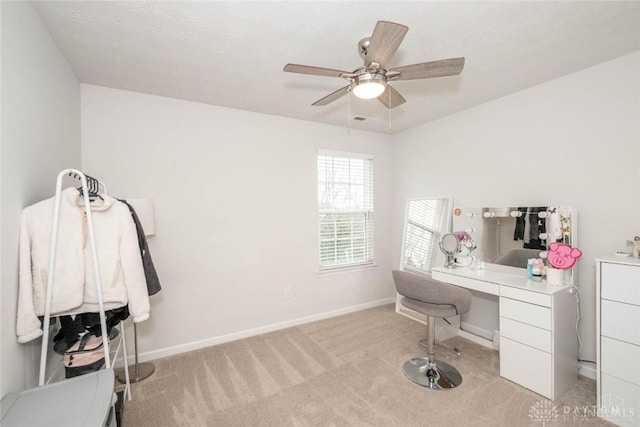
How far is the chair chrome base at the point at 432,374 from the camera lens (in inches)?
89.3

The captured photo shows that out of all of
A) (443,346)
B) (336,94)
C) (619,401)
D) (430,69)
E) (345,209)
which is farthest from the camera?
(345,209)

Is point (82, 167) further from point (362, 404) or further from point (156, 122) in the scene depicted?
point (362, 404)

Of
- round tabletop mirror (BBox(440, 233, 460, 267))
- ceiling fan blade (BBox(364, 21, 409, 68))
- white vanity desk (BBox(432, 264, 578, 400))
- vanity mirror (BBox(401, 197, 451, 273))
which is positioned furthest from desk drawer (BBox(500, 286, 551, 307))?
ceiling fan blade (BBox(364, 21, 409, 68))

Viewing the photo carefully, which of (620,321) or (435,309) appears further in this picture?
(435,309)

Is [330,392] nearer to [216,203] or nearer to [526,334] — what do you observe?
[526,334]

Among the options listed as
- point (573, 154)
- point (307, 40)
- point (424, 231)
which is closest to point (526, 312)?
point (573, 154)

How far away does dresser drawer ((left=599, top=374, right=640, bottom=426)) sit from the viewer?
180 cm

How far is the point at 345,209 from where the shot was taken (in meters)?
3.90

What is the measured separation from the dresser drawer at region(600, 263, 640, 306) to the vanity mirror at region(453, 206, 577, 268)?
1.70 feet

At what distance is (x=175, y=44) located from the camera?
1.91 meters

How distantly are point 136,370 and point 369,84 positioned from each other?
2953 mm

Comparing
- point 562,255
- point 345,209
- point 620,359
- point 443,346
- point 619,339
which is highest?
point 345,209

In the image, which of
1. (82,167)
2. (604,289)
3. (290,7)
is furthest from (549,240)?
(82,167)

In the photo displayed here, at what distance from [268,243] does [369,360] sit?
5.39 feet
